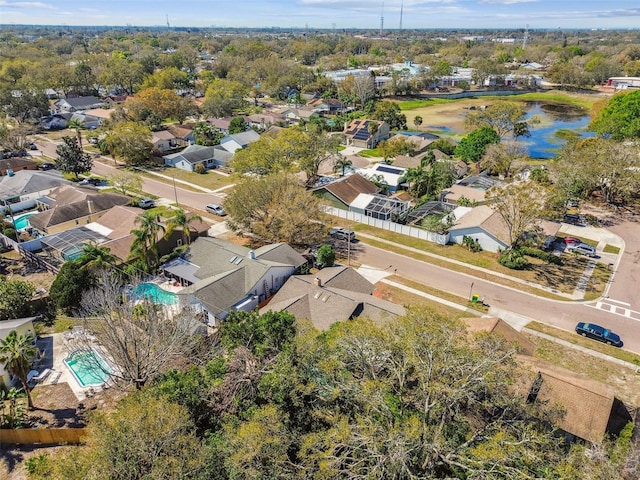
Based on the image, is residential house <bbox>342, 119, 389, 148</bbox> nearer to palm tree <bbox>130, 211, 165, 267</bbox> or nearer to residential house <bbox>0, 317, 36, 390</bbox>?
palm tree <bbox>130, 211, 165, 267</bbox>

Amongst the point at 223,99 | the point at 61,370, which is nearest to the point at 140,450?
the point at 61,370

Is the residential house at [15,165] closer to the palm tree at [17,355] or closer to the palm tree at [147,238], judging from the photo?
the palm tree at [147,238]

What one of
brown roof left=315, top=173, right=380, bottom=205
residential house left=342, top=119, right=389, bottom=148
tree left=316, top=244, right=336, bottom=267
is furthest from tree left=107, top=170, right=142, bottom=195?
residential house left=342, top=119, right=389, bottom=148

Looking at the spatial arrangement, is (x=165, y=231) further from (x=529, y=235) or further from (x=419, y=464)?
(x=529, y=235)

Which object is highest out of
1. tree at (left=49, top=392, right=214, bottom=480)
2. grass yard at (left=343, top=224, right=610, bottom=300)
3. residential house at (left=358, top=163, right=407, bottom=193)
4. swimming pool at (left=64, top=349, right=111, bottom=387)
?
tree at (left=49, top=392, right=214, bottom=480)

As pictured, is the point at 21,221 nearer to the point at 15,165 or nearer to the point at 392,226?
the point at 15,165

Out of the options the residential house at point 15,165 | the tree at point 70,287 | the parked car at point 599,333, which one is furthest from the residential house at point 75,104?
the parked car at point 599,333

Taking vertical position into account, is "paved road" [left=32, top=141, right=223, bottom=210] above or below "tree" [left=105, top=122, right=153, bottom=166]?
below
